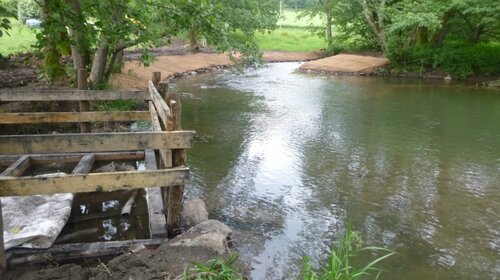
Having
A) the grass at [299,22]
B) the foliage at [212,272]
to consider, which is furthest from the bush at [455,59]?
the foliage at [212,272]

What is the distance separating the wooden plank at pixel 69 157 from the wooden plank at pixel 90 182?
301 centimetres

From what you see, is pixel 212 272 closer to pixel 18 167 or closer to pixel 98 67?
pixel 18 167

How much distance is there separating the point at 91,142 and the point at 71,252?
1161 mm

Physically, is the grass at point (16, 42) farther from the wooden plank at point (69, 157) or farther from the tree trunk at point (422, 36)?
the tree trunk at point (422, 36)

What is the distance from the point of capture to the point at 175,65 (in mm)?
25484

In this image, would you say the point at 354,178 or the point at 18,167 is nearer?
the point at 18,167

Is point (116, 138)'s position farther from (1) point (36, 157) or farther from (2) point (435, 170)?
(2) point (435, 170)

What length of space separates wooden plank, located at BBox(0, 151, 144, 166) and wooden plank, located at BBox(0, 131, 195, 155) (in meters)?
2.61

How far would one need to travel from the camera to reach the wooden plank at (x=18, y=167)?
19.9 feet

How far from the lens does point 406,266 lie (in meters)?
5.48

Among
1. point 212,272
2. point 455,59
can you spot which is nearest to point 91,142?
point 212,272

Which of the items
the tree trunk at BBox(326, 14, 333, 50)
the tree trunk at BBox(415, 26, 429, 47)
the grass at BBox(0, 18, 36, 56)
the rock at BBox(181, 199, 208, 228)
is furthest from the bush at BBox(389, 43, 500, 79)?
the rock at BBox(181, 199, 208, 228)

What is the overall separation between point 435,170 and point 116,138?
270 inches

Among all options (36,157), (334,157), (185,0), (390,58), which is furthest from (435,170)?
(390,58)
